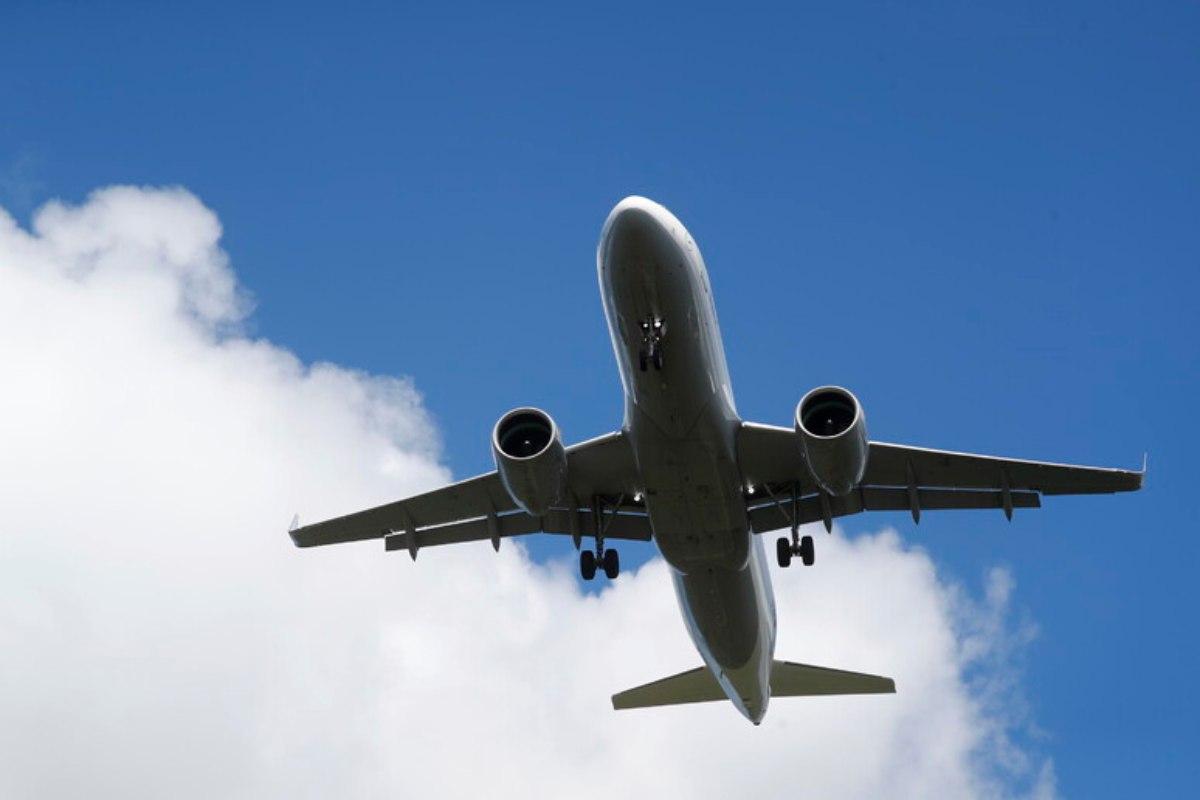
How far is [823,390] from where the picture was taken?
24.1 metres

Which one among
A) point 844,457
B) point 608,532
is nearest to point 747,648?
point 608,532

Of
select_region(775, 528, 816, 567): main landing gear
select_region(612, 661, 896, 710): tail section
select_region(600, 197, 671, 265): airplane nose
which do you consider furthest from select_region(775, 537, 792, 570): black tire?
select_region(600, 197, 671, 265): airplane nose

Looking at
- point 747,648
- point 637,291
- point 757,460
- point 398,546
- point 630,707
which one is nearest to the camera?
point 637,291

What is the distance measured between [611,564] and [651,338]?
22.0 feet

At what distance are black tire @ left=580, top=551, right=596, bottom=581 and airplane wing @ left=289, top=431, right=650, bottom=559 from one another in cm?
50

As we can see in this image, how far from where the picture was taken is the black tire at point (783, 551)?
2739cm

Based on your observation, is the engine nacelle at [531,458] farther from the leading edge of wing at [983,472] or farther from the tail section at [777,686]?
the tail section at [777,686]

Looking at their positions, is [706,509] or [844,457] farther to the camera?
[706,509]

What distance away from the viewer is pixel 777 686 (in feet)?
105

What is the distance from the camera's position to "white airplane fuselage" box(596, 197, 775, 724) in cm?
2234

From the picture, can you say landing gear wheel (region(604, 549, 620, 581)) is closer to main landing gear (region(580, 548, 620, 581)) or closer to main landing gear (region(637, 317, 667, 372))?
main landing gear (region(580, 548, 620, 581))

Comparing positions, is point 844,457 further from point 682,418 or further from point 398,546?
point 398,546

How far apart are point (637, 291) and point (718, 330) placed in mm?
3334

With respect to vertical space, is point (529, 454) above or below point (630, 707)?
above
